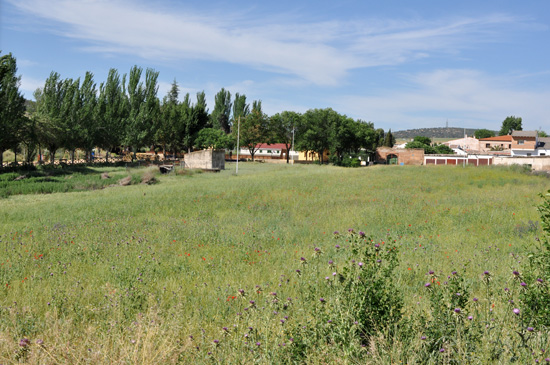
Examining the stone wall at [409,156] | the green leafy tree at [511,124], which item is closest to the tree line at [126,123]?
the stone wall at [409,156]

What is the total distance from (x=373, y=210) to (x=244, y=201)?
627cm

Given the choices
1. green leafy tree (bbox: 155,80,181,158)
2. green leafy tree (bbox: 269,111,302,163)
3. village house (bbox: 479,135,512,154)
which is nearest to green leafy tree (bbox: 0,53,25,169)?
green leafy tree (bbox: 155,80,181,158)

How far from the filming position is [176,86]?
98312mm

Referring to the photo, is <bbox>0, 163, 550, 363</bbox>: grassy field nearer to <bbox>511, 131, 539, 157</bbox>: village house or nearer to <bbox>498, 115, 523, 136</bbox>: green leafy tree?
<bbox>511, 131, 539, 157</bbox>: village house

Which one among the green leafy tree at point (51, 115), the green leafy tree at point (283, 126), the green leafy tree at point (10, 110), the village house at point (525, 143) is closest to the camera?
the green leafy tree at point (10, 110)

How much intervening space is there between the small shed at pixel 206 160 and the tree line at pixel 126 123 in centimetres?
460

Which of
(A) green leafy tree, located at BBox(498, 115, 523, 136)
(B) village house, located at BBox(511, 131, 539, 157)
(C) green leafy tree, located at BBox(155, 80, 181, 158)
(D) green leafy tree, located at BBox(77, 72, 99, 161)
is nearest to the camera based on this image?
(D) green leafy tree, located at BBox(77, 72, 99, 161)

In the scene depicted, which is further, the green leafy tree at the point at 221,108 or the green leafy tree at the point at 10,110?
the green leafy tree at the point at 221,108

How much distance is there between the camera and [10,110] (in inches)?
1490

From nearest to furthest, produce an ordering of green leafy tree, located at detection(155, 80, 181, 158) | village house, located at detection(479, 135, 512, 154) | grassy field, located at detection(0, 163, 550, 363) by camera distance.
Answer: grassy field, located at detection(0, 163, 550, 363)
green leafy tree, located at detection(155, 80, 181, 158)
village house, located at detection(479, 135, 512, 154)

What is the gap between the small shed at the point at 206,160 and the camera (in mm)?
43656

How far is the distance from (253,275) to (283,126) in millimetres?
72371

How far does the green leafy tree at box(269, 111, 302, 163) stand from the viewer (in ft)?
A: 250

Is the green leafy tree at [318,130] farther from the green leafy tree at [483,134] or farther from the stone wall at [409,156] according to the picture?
the green leafy tree at [483,134]
